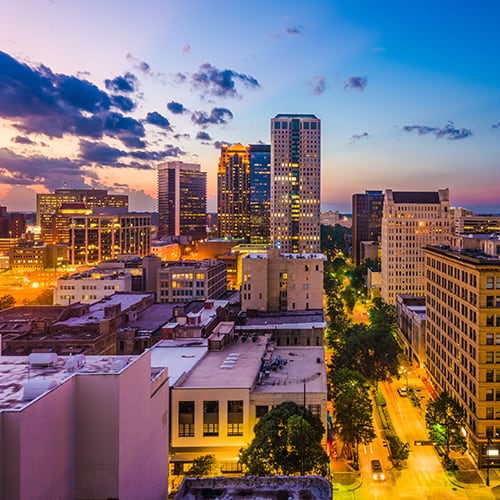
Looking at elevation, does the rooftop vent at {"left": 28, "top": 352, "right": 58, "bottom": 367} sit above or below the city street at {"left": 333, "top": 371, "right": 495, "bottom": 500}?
above

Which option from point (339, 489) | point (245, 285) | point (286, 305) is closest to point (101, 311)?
point (245, 285)

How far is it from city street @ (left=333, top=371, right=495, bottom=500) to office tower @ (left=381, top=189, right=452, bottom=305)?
91.7m

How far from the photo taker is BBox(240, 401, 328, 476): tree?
44.8m

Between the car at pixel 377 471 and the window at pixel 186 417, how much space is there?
70.1 feet

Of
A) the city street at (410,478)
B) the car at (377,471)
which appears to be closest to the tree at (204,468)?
the city street at (410,478)

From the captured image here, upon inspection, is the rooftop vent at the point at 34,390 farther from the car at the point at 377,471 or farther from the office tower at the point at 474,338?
the office tower at the point at 474,338

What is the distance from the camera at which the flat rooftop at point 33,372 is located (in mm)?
28344

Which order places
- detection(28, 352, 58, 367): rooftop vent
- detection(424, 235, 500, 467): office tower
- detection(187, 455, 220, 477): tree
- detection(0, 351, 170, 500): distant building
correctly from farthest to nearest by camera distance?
detection(424, 235, 500, 467): office tower
detection(187, 455, 220, 477): tree
detection(28, 352, 58, 367): rooftop vent
detection(0, 351, 170, 500): distant building

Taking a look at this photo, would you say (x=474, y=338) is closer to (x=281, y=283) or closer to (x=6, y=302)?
(x=281, y=283)

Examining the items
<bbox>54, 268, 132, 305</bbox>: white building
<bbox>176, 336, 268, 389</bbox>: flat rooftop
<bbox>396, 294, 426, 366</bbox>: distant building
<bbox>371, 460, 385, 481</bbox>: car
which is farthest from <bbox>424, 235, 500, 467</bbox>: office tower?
<bbox>54, 268, 132, 305</bbox>: white building

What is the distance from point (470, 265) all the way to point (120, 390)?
50912 mm

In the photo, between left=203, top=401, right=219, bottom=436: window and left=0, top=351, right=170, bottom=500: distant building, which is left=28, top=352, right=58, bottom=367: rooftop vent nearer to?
left=0, top=351, right=170, bottom=500: distant building

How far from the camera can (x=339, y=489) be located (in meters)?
55.1

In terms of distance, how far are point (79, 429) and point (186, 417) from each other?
27.5m
